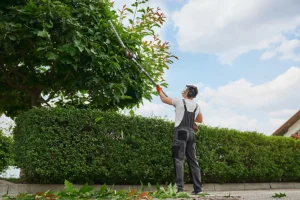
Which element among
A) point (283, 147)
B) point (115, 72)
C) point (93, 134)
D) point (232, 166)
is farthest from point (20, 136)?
point (283, 147)

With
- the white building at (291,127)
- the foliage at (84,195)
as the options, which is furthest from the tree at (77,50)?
the white building at (291,127)

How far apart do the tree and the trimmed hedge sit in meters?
0.74

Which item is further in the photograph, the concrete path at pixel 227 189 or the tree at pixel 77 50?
the tree at pixel 77 50

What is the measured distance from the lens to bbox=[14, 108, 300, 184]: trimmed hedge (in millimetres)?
10352

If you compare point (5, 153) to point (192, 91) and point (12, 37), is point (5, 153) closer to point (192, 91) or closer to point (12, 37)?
point (12, 37)

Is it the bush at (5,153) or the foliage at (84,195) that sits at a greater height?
the bush at (5,153)

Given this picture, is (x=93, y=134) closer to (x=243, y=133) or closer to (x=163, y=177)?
(x=163, y=177)

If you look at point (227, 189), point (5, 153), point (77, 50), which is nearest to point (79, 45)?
point (77, 50)

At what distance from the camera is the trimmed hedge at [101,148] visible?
10.4m

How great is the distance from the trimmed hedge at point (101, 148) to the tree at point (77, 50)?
2.42ft

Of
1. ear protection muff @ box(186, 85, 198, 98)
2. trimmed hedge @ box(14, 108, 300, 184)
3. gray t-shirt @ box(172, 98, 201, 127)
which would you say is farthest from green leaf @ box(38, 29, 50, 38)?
ear protection muff @ box(186, 85, 198, 98)

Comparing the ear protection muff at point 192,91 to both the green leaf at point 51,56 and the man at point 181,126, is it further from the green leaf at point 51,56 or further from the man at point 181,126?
the green leaf at point 51,56

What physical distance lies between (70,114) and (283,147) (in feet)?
28.8

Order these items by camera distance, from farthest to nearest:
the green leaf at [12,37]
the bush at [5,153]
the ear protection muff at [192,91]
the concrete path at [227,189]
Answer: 1. the bush at [5,153]
2. the green leaf at [12,37]
3. the ear protection muff at [192,91]
4. the concrete path at [227,189]
